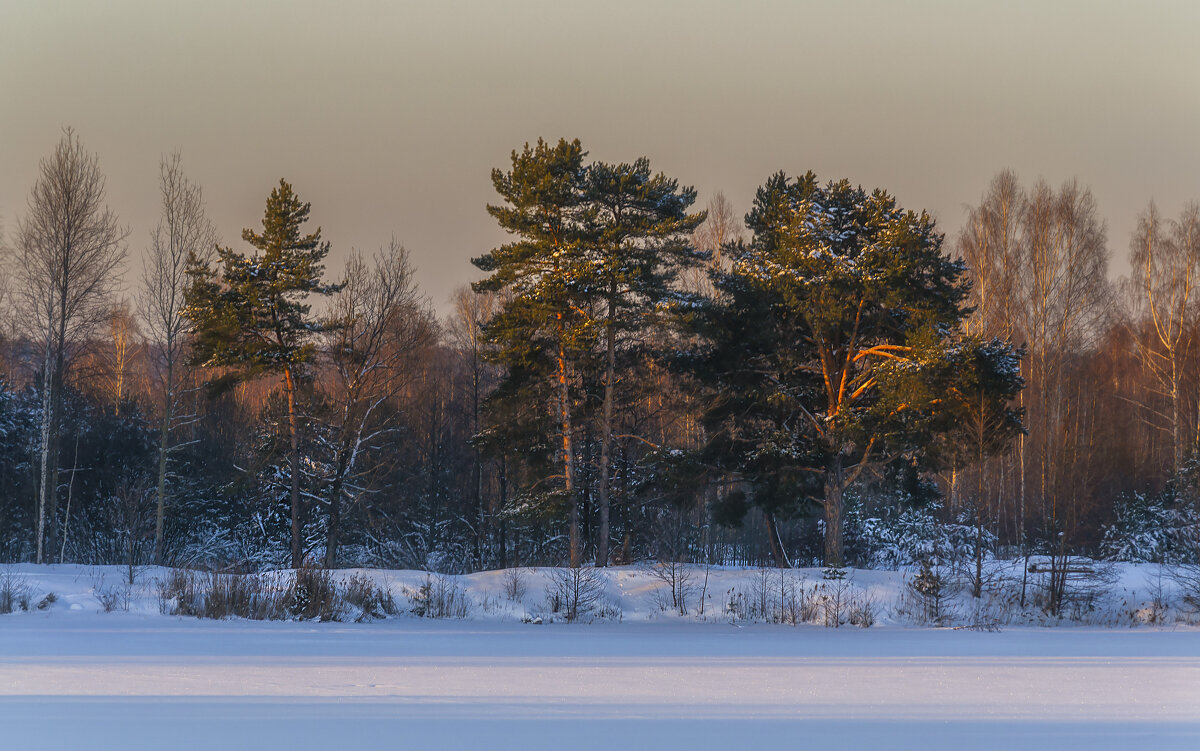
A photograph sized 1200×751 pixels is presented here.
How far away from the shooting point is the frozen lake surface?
29.7 feet

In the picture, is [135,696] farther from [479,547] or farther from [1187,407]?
[1187,407]

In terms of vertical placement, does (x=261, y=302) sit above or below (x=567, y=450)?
above

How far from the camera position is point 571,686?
12055 millimetres

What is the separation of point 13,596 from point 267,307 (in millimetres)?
12677

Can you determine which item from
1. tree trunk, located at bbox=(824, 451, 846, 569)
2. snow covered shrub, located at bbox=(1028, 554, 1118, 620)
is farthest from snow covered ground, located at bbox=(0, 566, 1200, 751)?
tree trunk, located at bbox=(824, 451, 846, 569)

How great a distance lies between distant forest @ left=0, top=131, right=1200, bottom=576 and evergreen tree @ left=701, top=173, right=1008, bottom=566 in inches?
4.2

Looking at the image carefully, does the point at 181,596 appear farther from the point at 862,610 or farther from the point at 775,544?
the point at 775,544

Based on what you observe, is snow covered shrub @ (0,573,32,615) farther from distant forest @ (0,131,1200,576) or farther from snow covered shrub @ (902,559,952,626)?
snow covered shrub @ (902,559,952,626)

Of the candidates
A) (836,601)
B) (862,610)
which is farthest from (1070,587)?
(836,601)

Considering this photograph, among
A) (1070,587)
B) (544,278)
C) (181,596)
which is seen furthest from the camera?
(544,278)

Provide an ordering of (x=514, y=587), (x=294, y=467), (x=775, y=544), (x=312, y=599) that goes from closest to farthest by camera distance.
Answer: (x=312, y=599)
(x=514, y=587)
(x=294, y=467)
(x=775, y=544)

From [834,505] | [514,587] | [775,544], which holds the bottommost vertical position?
[514,587]

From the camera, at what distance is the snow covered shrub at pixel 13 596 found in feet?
65.1

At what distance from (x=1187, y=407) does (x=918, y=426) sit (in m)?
20.5
